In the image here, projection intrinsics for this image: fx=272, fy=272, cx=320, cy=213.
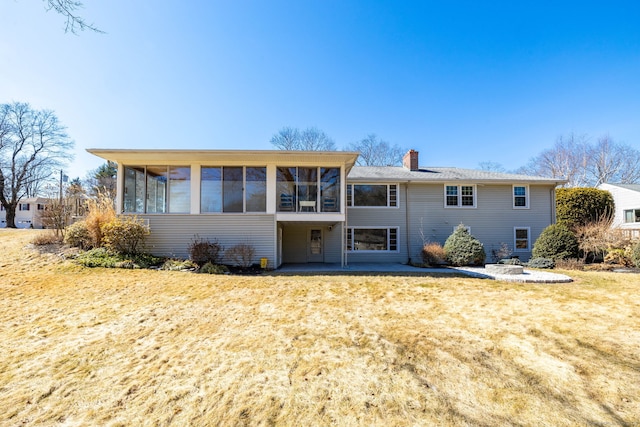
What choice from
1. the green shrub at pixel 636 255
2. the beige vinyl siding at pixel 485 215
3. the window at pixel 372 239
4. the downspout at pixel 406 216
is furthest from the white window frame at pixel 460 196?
the green shrub at pixel 636 255

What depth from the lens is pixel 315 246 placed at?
13758 mm

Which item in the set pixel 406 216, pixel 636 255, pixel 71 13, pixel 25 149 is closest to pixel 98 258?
pixel 71 13

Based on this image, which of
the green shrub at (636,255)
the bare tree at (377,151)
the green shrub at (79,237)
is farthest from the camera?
the bare tree at (377,151)

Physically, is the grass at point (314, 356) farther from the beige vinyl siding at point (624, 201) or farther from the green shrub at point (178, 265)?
the beige vinyl siding at point (624, 201)

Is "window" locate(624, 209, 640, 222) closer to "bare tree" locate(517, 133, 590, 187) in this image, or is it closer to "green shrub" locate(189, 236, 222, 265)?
"bare tree" locate(517, 133, 590, 187)

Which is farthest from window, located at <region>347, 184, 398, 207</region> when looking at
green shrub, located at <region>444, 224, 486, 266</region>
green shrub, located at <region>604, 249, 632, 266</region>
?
green shrub, located at <region>604, 249, 632, 266</region>

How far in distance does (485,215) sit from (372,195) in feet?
19.5

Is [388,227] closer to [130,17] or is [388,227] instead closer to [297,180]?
[297,180]

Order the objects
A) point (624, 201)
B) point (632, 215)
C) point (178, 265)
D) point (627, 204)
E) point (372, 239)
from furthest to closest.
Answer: point (624, 201) < point (627, 204) < point (632, 215) < point (372, 239) < point (178, 265)

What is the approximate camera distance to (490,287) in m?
7.75

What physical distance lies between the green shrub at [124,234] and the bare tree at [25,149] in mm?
27704

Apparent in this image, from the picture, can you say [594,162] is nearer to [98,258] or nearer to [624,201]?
[624,201]

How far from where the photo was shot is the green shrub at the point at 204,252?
32.3ft

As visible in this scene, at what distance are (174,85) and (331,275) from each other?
972 centimetres
